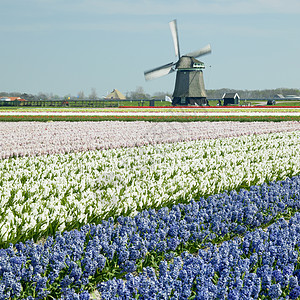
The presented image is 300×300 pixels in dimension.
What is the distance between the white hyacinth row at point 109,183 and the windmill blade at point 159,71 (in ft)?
127

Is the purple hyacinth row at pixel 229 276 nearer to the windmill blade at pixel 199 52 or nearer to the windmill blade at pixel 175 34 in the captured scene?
the windmill blade at pixel 175 34

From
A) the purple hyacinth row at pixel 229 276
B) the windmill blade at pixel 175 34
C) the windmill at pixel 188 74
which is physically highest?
the windmill blade at pixel 175 34

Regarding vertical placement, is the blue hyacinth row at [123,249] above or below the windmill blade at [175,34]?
below

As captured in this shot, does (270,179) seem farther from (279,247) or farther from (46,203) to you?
(46,203)

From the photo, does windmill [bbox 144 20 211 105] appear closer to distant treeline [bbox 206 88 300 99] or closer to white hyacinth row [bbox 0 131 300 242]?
white hyacinth row [bbox 0 131 300 242]

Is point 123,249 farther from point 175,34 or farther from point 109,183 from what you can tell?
point 175,34

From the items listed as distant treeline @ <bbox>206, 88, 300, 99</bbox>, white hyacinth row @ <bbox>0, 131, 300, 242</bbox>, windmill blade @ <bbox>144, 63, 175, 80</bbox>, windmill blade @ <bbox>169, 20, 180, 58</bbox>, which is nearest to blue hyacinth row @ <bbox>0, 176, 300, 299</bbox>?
white hyacinth row @ <bbox>0, 131, 300, 242</bbox>

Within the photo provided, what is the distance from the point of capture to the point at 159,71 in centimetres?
5275

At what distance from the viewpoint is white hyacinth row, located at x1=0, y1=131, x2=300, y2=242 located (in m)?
5.95

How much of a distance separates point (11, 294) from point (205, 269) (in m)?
2.02

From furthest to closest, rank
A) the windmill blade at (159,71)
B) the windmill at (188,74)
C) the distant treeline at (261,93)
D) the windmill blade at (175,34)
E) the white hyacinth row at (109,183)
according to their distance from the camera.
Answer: the distant treeline at (261,93) < the windmill at (188,74) < the windmill blade at (175,34) < the windmill blade at (159,71) < the white hyacinth row at (109,183)

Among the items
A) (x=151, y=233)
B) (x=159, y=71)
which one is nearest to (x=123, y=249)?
(x=151, y=233)

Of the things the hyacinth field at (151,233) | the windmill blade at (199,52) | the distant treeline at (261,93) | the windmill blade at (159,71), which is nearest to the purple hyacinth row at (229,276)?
the hyacinth field at (151,233)

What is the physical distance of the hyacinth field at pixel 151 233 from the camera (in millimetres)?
4359
